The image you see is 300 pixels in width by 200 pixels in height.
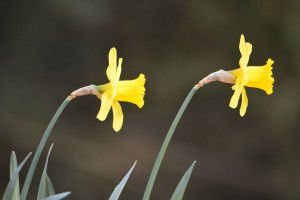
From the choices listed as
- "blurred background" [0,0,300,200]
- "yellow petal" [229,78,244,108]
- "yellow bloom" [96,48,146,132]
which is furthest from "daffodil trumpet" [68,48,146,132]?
"blurred background" [0,0,300,200]

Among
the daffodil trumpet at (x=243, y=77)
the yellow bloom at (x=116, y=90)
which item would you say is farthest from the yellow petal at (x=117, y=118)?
the daffodil trumpet at (x=243, y=77)

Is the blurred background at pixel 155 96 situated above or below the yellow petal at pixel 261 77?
above

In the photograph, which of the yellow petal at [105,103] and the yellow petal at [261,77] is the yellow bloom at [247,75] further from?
the yellow petal at [105,103]

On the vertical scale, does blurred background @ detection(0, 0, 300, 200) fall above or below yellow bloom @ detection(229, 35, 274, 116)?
above

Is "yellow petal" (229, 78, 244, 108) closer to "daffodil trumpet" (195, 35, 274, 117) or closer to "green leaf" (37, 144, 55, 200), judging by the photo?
"daffodil trumpet" (195, 35, 274, 117)

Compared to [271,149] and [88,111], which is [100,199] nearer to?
[88,111]

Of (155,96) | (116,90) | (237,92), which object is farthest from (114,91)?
(155,96)

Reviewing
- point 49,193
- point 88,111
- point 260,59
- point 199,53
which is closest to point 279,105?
point 260,59

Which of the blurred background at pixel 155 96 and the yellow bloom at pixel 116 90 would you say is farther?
the blurred background at pixel 155 96
